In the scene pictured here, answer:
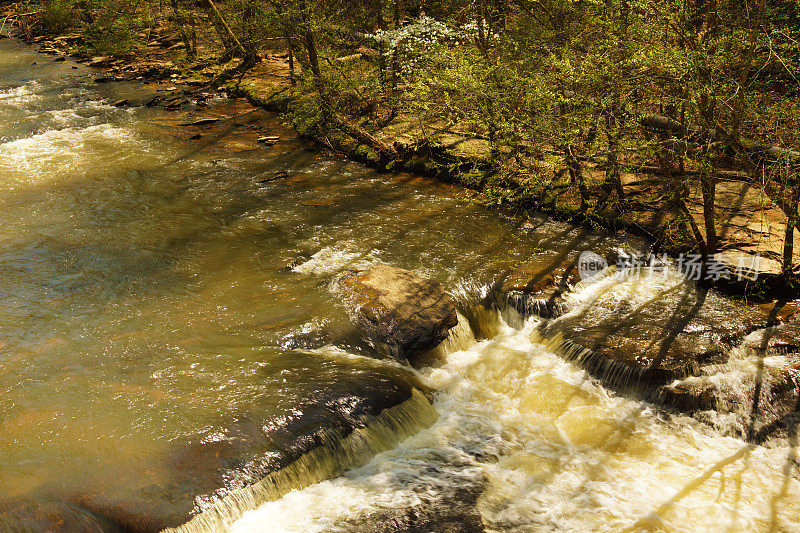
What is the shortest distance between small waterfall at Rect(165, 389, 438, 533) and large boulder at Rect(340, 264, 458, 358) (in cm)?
89

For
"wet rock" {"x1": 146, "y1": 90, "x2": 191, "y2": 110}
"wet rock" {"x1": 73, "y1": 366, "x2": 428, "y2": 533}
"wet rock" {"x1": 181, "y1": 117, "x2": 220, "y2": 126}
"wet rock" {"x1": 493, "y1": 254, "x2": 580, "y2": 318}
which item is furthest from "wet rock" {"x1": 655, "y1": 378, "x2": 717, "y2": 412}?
"wet rock" {"x1": 146, "y1": 90, "x2": 191, "y2": 110}

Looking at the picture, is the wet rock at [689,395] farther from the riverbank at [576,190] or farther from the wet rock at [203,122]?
the wet rock at [203,122]

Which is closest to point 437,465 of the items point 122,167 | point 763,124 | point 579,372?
point 579,372

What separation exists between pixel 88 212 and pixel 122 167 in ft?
8.06

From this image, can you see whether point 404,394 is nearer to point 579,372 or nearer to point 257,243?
point 579,372

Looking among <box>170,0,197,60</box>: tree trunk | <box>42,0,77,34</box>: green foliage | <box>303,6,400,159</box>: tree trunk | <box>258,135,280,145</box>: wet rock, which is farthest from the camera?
<box>42,0,77,34</box>: green foliage

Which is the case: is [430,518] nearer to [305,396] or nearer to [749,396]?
[305,396]

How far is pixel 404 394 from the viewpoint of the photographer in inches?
250

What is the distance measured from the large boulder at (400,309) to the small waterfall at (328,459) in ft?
2.91

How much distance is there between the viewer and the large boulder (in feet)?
23.6

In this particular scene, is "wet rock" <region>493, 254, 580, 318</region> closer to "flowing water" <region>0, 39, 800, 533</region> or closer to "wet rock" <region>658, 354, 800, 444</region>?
"flowing water" <region>0, 39, 800, 533</region>

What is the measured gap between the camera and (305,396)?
600 centimetres

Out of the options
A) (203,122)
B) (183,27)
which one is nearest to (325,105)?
(203,122)

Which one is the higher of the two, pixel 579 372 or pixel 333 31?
pixel 333 31
